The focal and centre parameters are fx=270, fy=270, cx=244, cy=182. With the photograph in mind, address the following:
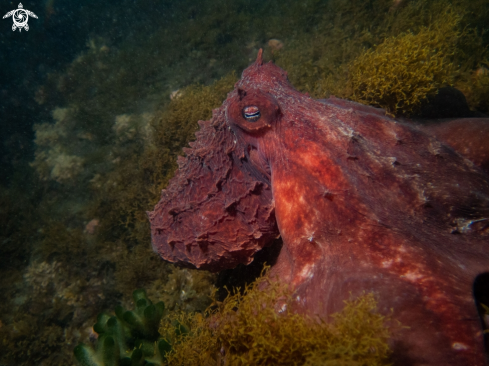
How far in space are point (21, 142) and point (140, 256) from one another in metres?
12.6

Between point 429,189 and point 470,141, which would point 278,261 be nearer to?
point 429,189

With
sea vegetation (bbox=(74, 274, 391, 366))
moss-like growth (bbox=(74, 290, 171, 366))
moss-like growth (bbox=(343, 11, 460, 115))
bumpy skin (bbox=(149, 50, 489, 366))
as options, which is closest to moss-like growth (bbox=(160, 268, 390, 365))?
sea vegetation (bbox=(74, 274, 391, 366))

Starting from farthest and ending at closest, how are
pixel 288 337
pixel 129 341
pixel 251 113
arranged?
pixel 129 341 → pixel 251 113 → pixel 288 337

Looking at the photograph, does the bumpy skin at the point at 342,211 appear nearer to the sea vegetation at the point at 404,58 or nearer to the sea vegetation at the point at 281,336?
the sea vegetation at the point at 281,336

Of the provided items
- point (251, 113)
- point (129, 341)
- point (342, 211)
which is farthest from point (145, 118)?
point (342, 211)

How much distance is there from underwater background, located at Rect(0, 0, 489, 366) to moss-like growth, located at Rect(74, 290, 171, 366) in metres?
0.05

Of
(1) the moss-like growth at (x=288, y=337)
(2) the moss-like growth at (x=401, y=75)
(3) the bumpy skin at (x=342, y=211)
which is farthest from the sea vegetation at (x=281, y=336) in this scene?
(2) the moss-like growth at (x=401, y=75)

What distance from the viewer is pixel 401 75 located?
4156 mm

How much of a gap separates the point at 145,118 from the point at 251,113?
889 cm

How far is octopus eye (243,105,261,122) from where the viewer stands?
2.66 m

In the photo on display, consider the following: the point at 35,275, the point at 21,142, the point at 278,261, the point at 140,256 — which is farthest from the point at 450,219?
the point at 21,142

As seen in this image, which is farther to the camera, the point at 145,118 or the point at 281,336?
the point at 145,118

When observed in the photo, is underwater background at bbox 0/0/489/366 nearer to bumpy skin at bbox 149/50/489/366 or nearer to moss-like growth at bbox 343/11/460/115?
moss-like growth at bbox 343/11/460/115

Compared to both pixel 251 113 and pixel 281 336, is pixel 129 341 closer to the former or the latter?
pixel 281 336
